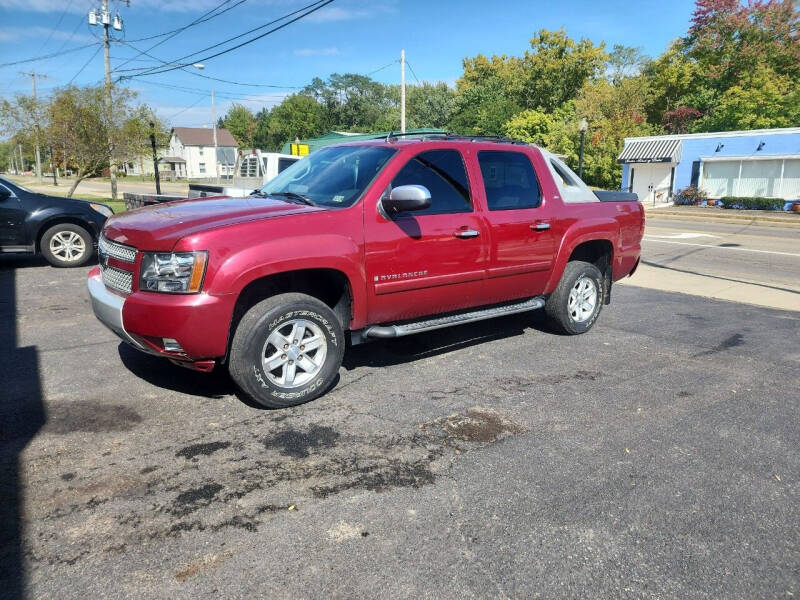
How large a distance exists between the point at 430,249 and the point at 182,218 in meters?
1.84

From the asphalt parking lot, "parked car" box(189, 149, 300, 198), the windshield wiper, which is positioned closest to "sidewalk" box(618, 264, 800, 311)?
the asphalt parking lot

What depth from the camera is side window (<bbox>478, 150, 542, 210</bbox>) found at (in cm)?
520

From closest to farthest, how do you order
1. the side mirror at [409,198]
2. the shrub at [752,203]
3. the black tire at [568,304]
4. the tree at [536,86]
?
the side mirror at [409,198] → the black tire at [568,304] → the shrub at [752,203] → the tree at [536,86]

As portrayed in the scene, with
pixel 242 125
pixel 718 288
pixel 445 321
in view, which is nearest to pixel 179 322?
pixel 445 321

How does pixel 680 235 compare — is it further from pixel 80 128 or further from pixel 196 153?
pixel 196 153

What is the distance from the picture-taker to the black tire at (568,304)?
595 centimetres

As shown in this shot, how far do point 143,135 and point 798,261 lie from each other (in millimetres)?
23895

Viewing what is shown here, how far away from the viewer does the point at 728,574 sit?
249cm

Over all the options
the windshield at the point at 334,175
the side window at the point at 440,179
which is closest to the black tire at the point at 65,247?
the windshield at the point at 334,175

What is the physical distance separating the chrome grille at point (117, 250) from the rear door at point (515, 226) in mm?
2809

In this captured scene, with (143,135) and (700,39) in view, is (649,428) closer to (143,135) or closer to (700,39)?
(143,135)

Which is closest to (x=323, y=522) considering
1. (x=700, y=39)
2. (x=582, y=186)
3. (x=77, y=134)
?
(x=582, y=186)

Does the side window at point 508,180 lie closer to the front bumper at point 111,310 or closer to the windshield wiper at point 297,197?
the windshield wiper at point 297,197

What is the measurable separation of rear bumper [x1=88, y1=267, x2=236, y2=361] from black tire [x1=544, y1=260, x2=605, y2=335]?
3.43 m
